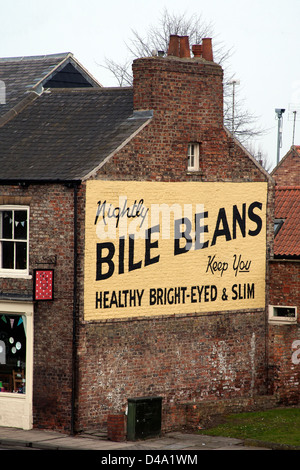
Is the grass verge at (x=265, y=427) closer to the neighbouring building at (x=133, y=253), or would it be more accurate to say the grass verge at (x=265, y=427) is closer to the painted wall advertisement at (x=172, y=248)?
the neighbouring building at (x=133, y=253)

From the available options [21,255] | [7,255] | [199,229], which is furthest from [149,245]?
[7,255]

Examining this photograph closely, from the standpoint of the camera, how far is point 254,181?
96.4 feet

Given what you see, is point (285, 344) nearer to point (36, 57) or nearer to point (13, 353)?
point (13, 353)

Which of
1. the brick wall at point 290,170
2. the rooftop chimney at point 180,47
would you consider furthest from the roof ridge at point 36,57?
the brick wall at point 290,170

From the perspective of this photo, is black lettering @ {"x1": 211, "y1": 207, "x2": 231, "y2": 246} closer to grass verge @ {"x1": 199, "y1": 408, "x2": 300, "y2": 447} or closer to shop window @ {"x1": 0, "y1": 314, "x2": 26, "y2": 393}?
grass verge @ {"x1": 199, "y1": 408, "x2": 300, "y2": 447}

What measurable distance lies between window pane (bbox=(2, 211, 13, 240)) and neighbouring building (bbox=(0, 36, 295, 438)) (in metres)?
0.04

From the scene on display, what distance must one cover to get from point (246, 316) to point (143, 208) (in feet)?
16.3

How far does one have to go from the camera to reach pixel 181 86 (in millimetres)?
27516

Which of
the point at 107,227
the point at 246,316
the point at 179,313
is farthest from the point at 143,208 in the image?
the point at 246,316

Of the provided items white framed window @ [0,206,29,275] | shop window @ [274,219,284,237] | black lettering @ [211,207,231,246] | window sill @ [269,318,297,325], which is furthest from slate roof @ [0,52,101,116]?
window sill @ [269,318,297,325]

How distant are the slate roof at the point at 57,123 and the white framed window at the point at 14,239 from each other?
0.89 meters

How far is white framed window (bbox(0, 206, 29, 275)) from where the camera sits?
2581cm

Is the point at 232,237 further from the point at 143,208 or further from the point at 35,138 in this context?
the point at 35,138

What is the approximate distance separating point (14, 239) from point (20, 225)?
1.29ft
